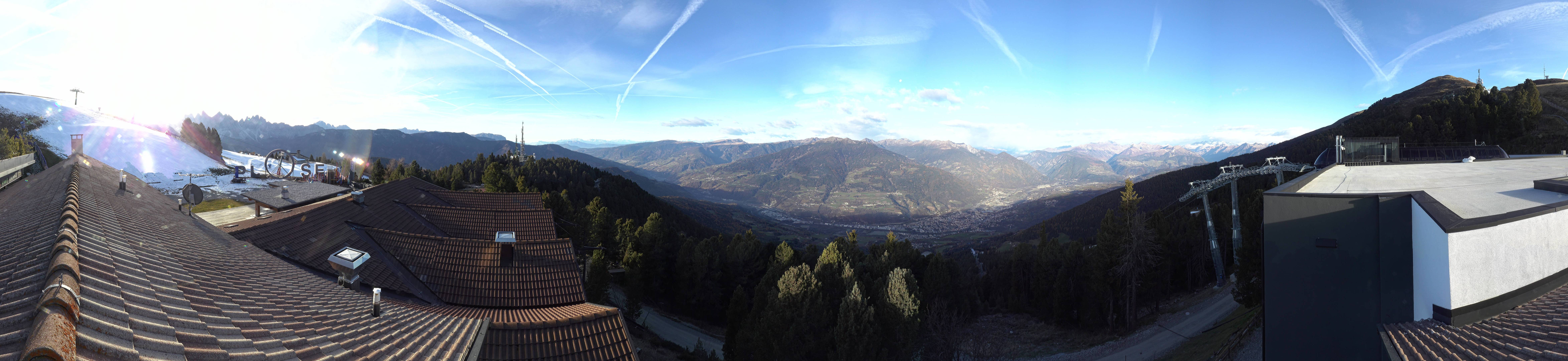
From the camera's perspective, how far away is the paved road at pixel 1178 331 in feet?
79.0

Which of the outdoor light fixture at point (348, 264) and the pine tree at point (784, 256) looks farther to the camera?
the pine tree at point (784, 256)

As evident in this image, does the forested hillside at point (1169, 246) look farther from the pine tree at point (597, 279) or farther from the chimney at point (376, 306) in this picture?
the chimney at point (376, 306)

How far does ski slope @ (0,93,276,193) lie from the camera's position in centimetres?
5319

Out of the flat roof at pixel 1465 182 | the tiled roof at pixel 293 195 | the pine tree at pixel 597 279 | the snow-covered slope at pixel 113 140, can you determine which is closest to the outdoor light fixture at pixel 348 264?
the tiled roof at pixel 293 195

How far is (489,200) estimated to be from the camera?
1139 inches

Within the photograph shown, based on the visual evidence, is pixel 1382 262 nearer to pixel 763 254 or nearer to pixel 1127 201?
pixel 1127 201

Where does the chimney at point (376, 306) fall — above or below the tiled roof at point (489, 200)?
below

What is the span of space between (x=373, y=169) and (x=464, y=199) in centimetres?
4633

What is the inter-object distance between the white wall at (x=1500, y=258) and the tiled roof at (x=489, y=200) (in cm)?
3279

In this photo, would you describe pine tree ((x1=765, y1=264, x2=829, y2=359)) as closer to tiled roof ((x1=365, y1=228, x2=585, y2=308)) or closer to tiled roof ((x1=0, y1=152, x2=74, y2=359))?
tiled roof ((x1=365, y1=228, x2=585, y2=308))

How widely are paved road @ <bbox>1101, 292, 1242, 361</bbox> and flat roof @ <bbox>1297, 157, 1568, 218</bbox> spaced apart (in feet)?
31.4

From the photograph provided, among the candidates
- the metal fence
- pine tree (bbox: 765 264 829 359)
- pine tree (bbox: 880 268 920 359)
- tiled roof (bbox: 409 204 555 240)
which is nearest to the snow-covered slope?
the metal fence

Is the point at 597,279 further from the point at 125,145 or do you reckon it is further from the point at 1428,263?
the point at 125,145

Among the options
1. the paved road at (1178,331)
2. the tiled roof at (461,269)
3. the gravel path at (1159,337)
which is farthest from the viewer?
the gravel path at (1159,337)
